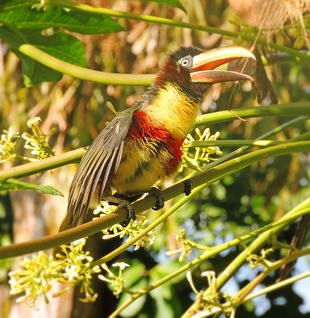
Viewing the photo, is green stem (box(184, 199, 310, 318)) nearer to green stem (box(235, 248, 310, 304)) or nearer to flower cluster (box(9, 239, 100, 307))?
green stem (box(235, 248, 310, 304))

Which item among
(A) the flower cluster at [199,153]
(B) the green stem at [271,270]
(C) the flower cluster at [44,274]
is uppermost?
(A) the flower cluster at [199,153]

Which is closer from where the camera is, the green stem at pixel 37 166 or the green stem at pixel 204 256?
the green stem at pixel 37 166

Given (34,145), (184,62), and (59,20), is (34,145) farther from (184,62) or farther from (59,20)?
(59,20)

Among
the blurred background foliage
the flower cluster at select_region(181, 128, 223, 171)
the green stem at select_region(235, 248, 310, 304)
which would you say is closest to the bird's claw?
the flower cluster at select_region(181, 128, 223, 171)

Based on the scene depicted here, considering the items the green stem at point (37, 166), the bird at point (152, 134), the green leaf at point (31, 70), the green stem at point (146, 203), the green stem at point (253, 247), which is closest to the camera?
the green stem at point (146, 203)

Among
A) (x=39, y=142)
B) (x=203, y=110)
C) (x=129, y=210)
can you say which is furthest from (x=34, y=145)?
(x=203, y=110)

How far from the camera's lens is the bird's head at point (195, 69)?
4.56 feet

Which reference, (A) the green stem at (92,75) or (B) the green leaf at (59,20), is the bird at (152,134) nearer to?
(A) the green stem at (92,75)

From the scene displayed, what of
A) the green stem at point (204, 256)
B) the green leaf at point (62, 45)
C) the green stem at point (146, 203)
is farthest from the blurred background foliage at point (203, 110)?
the green stem at point (146, 203)

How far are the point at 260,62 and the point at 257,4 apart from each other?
0.12 m

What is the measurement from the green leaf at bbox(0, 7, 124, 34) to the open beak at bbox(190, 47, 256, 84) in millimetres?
273

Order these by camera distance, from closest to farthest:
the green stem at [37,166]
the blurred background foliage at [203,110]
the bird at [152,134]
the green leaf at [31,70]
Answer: the green stem at [37,166], the bird at [152,134], the green leaf at [31,70], the blurred background foliage at [203,110]

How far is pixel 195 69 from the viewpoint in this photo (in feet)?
4.75

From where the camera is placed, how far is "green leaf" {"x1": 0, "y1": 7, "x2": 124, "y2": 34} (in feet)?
5.52
